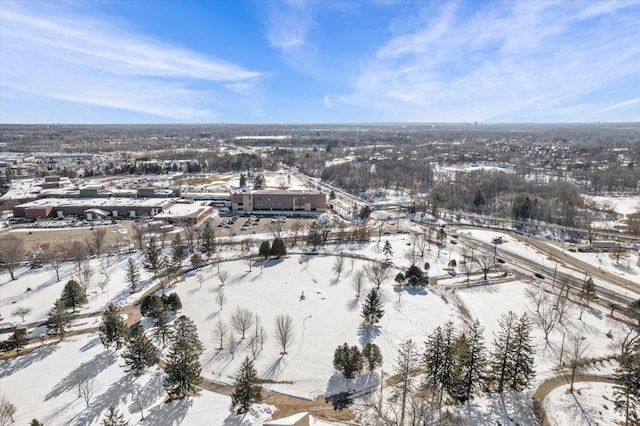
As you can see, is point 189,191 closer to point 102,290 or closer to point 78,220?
point 78,220

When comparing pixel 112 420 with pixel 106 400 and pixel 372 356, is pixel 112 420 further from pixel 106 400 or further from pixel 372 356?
pixel 372 356

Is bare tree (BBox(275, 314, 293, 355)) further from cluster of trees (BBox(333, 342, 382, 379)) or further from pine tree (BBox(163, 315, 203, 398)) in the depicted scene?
pine tree (BBox(163, 315, 203, 398))

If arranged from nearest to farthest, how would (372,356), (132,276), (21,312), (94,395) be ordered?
(94,395)
(372,356)
(21,312)
(132,276)

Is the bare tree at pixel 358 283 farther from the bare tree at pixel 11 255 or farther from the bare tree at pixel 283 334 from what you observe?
the bare tree at pixel 11 255

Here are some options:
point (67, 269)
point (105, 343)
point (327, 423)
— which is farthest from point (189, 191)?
point (327, 423)

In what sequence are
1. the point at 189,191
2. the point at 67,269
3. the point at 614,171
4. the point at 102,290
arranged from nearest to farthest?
the point at 102,290 → the point at 67,269 → the point at 189,191 → the point at 614,171

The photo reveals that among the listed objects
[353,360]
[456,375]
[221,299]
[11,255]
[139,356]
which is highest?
[11,255]

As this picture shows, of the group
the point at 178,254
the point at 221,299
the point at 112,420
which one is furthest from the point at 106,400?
the point at 178,254
